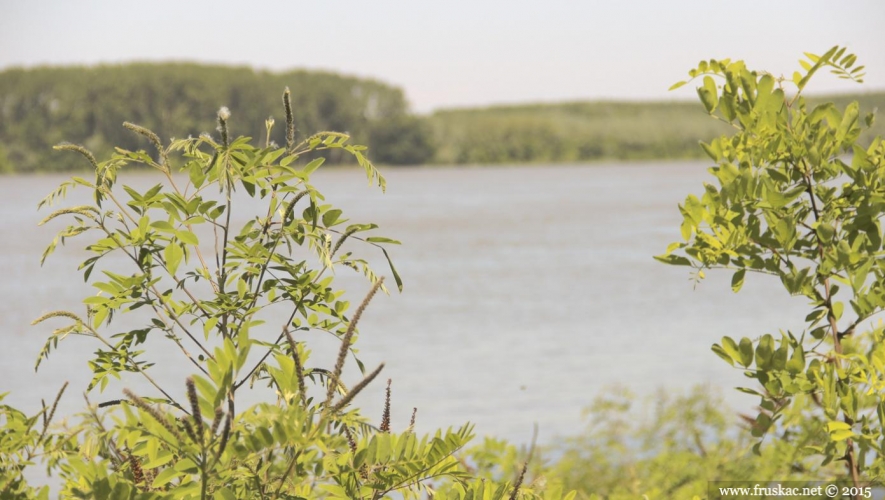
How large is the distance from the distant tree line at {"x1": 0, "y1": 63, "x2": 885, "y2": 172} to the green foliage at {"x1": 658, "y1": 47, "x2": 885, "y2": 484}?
2721cm

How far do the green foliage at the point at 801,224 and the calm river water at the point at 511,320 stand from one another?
0.57 meters

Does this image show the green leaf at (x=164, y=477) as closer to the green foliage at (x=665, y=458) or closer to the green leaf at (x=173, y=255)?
the green leaf at (x=173, y=255)

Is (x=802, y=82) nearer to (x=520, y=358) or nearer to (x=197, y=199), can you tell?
(x=197, y=199)

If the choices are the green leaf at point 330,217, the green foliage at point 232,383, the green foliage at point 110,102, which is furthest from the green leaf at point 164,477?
the green foliage at point 110,102

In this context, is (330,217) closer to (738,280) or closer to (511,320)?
(738,280)

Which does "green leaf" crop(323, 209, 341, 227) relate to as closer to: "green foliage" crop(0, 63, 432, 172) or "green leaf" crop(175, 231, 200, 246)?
"green leaf" crop(175, 231, 200, 246)

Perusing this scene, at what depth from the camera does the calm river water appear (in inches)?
384

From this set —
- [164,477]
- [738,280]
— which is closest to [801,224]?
[738,280]

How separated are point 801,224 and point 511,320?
11.5m

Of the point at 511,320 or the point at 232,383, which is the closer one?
the point at 232,383

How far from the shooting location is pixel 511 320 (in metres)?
13.7

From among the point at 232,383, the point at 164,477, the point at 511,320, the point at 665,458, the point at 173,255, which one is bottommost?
the point at 511,320

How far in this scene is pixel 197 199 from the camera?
5.90 feet

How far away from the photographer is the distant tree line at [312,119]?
4162 cm
